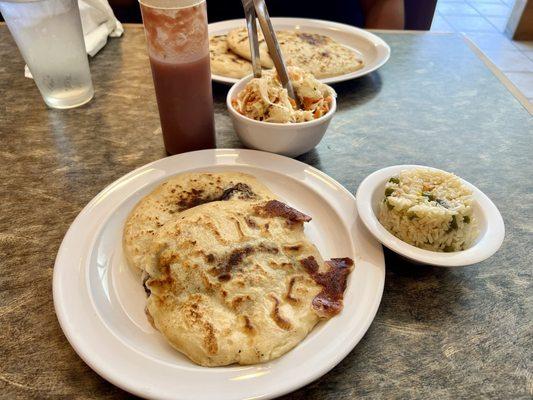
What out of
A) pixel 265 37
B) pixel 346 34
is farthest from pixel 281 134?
pixel 346 34

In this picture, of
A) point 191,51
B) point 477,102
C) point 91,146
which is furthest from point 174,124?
point 477,102

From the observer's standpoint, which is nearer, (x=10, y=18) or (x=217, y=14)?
(x=10, y=18)

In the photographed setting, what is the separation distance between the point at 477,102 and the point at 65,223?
1.71 m

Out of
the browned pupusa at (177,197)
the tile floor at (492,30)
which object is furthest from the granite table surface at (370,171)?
the tile floor at (492,30)

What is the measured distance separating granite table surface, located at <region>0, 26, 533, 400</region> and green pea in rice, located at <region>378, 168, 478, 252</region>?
12 centimetres

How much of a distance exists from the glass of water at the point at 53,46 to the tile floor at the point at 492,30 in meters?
4.16

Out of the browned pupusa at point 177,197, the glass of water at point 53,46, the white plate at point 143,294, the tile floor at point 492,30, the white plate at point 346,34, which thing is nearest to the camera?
the white plate at point 143,294

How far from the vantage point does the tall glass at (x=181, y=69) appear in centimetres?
116

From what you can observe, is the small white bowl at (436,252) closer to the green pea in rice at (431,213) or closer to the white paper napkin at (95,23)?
the green pea in rice at (431,213)

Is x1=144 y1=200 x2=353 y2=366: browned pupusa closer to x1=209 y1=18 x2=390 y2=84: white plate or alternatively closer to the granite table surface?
the granite table surface

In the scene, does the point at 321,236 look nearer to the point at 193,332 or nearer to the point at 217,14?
the point at 193,332

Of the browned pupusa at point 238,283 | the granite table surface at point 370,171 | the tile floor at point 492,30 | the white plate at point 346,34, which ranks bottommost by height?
the tile floor at point 492,30

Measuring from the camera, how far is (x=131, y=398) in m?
0.83

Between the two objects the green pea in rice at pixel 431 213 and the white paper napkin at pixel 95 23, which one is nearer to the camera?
the green pea in rice at pixel 431 213
